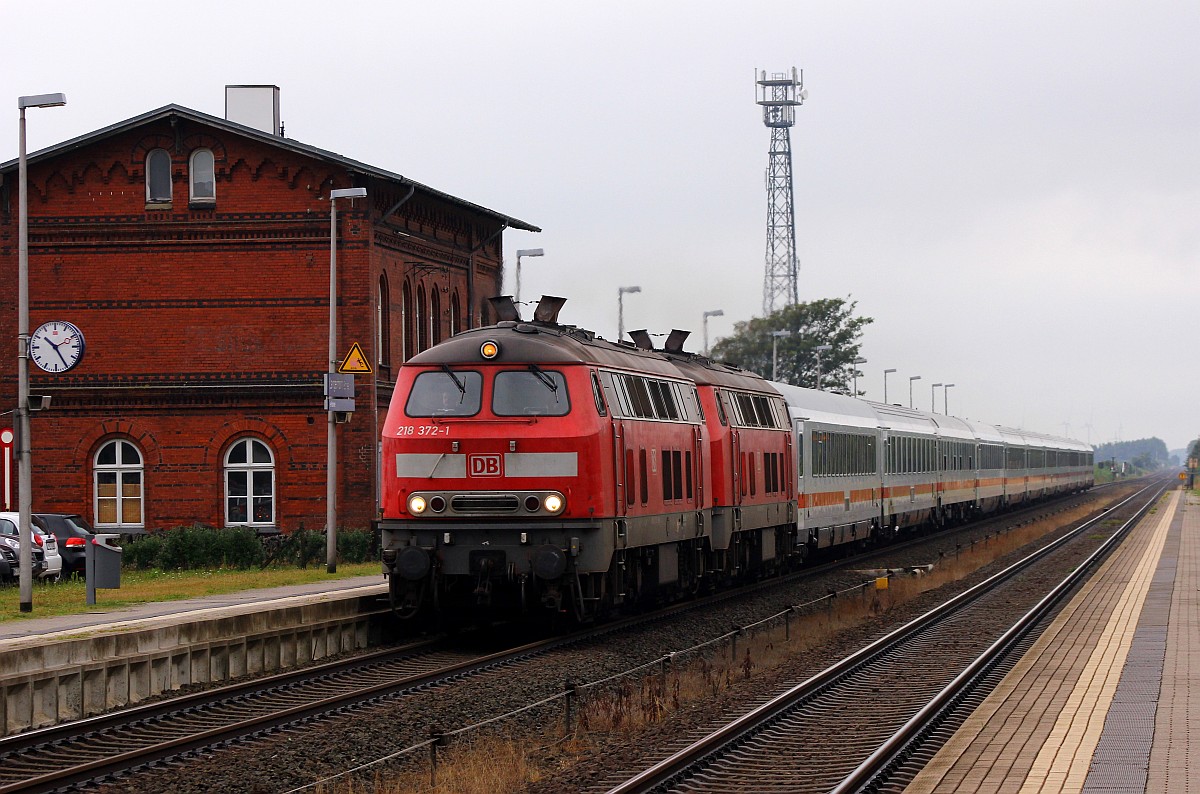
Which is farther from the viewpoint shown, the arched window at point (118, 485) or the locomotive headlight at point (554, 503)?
the arched window at point (118, 485)

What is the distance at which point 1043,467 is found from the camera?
80.5 meters

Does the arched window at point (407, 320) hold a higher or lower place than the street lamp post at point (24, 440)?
higher

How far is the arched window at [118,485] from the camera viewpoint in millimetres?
38125

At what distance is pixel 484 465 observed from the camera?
18266 millimetres

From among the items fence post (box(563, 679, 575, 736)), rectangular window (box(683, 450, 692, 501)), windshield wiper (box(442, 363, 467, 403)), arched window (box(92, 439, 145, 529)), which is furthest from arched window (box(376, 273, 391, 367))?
fence post (box(563, 679, 575, 736))

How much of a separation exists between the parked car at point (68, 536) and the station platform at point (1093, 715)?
58.7 ft

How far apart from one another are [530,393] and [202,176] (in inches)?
867

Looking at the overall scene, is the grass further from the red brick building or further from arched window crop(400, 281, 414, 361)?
arched window crop(400, 281, 414, 361)

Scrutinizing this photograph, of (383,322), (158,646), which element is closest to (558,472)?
(158,646)

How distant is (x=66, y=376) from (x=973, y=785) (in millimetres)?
31784

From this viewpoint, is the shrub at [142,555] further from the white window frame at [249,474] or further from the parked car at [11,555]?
the white window frame at [249,474]

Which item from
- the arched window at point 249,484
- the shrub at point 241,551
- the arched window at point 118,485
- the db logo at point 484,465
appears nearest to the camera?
the db logo at point 484,465

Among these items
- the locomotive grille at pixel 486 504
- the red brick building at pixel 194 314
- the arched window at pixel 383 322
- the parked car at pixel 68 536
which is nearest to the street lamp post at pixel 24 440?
the locomotive grille at pixel 486 504

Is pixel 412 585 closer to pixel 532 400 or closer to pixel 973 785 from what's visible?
pixel 532 400
